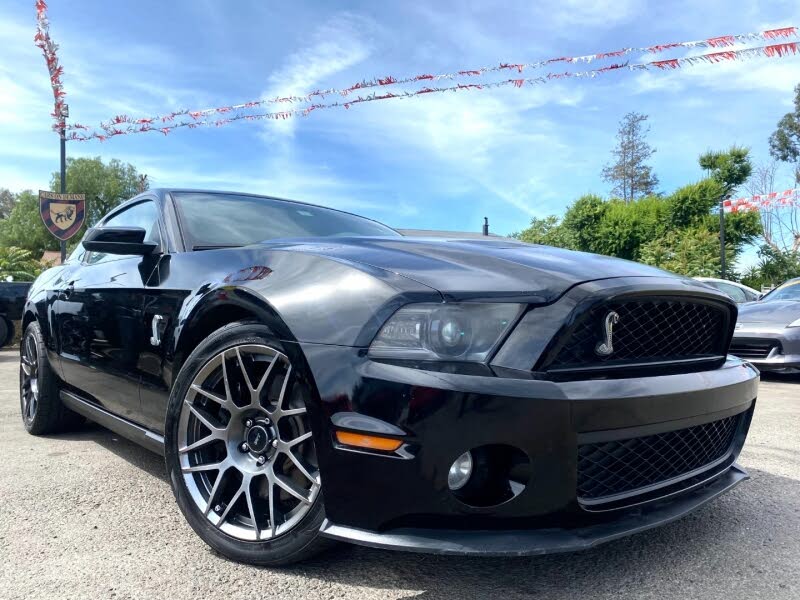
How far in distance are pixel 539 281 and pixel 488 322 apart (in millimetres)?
209

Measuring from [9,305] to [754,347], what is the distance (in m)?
9.95

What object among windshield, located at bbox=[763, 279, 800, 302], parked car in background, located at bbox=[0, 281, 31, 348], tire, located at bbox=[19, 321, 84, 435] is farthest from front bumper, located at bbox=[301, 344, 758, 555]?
parked car in background, located at bbox=[0, 281, 31, 348]

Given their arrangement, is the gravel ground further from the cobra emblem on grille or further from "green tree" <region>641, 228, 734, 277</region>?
"green tree" <region>641, 228, 734, 277</region>

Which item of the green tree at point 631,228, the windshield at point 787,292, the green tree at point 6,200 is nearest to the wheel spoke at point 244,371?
the windshield at point 787,292

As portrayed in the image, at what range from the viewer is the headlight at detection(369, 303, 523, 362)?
1631 millimetres

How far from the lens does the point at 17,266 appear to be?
1741 centimetres

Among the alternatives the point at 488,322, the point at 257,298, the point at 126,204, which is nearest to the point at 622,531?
the point at 488,322

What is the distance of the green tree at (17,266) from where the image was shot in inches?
602

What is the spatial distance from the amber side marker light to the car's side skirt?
3.54 feet

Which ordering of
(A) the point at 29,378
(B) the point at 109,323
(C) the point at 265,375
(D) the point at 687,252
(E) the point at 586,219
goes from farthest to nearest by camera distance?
(E) the point at 586,219
(D) the point at 687,252
(A) the point at 29,378
(B) the point at 109,323
(C) the point at 265,375

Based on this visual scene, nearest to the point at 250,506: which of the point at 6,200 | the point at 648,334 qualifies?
the point at 648,334

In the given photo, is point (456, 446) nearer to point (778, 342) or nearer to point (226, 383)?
point (226, 383)

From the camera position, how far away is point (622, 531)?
1642 mm

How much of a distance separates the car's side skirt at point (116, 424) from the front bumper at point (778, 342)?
5633mm
